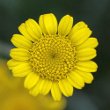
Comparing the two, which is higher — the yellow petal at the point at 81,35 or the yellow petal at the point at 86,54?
the yellow petal at the point at 81,35

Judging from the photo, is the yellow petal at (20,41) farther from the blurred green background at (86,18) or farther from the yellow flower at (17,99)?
the blurred green background at (86,18)

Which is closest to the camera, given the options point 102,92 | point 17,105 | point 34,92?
point 34,92

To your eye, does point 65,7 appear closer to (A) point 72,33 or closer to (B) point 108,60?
(B) point 108,60

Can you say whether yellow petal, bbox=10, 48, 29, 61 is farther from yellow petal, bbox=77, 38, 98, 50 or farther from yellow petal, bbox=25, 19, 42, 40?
yellow petal, bbox=77, 38, 98, 50

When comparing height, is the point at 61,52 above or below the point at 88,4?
below

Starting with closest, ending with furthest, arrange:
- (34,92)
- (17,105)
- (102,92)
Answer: (34,92)
(17,105)
(102,92)

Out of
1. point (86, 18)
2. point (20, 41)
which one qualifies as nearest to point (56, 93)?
point (20, 41)

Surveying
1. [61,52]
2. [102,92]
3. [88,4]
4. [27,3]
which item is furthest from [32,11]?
[61,52]

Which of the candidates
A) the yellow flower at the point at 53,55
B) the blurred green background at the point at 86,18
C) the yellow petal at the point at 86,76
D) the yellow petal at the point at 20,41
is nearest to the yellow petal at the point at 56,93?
the yellow flower at the point at 53,55
